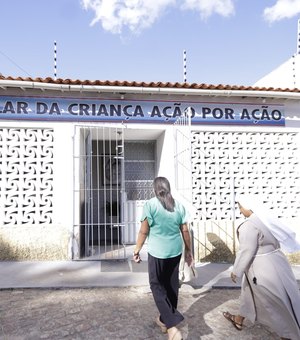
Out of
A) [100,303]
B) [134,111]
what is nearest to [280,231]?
[100,303]

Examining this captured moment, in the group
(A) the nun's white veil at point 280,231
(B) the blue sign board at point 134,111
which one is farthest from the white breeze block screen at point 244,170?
(A) the nun's white veil at point 280,231

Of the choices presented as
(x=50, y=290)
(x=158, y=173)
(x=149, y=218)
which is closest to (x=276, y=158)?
(x=158, y=173)

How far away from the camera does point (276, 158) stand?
21.1 feet

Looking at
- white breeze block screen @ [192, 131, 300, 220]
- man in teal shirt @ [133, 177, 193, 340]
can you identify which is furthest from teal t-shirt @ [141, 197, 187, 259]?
white breeze block screen @ [192, 131, 300, 220]

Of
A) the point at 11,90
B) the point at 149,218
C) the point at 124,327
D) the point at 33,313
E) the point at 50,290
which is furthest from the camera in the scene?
the point at 11,90

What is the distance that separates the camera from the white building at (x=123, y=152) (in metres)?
5.64

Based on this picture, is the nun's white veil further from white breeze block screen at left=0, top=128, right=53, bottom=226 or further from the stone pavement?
white breeze block screen at left=0, top=128, right=53, bottom=226

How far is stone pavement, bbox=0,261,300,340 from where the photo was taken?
3004 millimetres

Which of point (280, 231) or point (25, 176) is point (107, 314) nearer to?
point (280, 231)

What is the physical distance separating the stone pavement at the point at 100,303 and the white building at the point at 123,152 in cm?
77

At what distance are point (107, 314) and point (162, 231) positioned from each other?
141 centimetres

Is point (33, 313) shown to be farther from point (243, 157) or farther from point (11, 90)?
point (243, 157)

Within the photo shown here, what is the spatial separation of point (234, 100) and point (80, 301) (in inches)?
188

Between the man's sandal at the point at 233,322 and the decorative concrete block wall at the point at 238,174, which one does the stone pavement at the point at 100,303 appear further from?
the decorative concrete block wall at the point at 238,174
